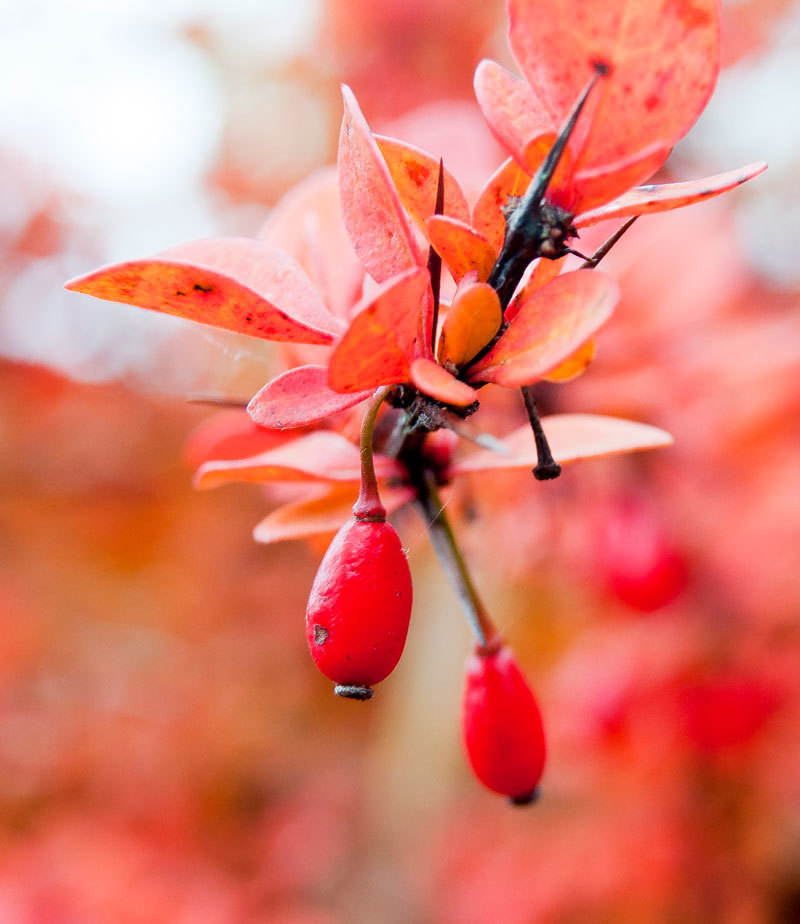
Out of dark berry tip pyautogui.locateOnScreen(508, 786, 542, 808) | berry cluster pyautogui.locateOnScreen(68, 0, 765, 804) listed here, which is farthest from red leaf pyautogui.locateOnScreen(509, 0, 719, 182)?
dark berry tip pyautogui.locateOnScreen(508, 786, 542, 808)

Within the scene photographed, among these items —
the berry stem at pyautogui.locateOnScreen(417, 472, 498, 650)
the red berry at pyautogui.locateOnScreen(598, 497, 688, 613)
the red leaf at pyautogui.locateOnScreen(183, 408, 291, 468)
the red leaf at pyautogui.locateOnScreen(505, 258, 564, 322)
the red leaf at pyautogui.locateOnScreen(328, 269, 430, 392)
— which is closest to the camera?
the red leaf at pyautogui.locateOnScreen(328, 269, 430, 392)

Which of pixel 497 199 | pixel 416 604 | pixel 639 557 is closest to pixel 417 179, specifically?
pixel 497 199

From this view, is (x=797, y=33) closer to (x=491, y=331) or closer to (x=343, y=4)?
(x=343, y=4)

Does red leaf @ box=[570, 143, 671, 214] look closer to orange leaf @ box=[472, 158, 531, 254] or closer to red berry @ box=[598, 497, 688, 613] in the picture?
orange leaf @ box=[472, 158, 531, 254]

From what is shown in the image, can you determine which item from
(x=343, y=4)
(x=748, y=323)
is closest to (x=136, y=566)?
(x=343, y=4)

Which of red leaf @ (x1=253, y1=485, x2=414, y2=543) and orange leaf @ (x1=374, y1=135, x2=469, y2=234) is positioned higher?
orange leaf @ (x1=374, y1=135, x2=469, y2=234)

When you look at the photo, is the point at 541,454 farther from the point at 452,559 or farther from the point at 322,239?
the point at 322,239
